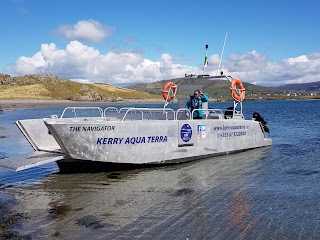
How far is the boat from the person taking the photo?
1178 centimetres

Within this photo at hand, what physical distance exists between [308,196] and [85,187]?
6423mm

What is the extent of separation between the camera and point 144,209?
8.80m

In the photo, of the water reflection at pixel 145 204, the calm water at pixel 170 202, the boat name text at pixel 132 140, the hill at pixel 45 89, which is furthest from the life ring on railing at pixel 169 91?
the hill at pixel 45 89

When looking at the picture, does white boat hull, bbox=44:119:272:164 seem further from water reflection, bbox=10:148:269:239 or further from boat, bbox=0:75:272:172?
water reflection, bbox=10:148:269:239

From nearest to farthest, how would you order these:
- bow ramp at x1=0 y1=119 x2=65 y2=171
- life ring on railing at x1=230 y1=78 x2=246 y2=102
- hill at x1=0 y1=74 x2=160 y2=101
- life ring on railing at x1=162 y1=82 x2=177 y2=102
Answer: bow ramp at x1=0 y1=119 x2=65 y2=171
life ring on railing at x1=230 y1=78 x2=246 y2=102
life ring on railing at x1=162 y1=82 x2=177 y2=102
hill at x1=0 y1=74 x2=160 y2=101

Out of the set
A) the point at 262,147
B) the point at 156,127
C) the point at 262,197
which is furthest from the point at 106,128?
the point at 262,147

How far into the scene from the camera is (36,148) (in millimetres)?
13469

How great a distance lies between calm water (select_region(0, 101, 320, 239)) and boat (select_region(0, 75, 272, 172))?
0.51 meters

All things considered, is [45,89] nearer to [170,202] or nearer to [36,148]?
[36,148]

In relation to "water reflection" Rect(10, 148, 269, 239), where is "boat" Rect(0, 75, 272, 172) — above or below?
above

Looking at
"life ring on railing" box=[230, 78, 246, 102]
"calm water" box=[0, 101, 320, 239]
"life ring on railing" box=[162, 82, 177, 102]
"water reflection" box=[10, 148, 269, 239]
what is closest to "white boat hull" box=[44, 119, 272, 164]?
"calm water" box=[0, 101, 320, 239]

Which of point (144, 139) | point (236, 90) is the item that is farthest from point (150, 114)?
point (236, 90)

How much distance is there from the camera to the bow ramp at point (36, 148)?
11.4 meters

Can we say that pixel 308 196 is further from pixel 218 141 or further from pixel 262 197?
pixel 218 141
